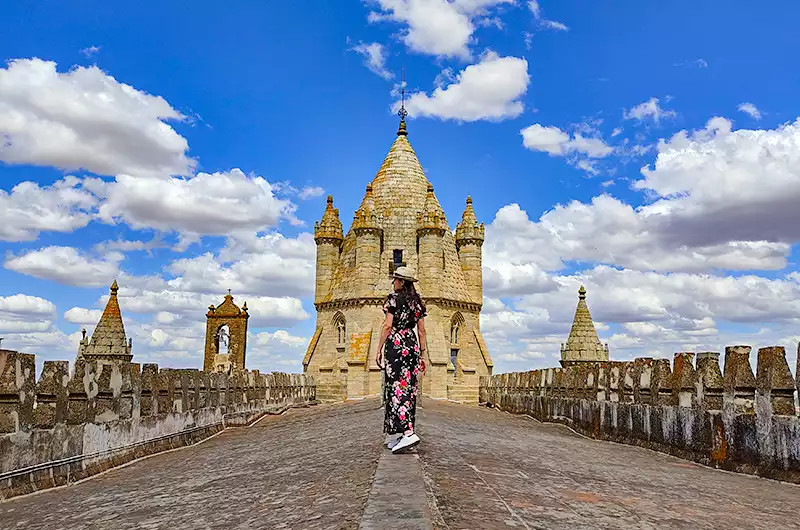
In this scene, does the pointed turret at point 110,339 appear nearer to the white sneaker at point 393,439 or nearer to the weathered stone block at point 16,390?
the weathered stone block at point 16,390

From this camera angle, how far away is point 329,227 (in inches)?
1550

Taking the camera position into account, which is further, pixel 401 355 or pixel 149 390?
pixel 149 390

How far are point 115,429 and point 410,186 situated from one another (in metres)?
30.1

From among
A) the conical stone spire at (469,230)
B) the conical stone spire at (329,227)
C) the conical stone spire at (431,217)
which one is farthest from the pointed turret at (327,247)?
the conical stone spire at (469,230)

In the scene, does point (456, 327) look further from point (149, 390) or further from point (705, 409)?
point (705, 409)

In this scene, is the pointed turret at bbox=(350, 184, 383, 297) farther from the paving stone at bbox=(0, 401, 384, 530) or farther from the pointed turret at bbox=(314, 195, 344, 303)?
the paving stone at bbox=(0, 401, 384, 530)

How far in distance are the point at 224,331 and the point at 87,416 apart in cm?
3654

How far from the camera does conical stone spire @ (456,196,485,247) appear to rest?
4084 centimetres

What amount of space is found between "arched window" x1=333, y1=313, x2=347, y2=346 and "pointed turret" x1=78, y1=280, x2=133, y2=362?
479 inches

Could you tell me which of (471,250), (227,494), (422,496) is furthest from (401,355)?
(471,250)

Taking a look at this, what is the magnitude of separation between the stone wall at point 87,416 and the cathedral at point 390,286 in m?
19.7

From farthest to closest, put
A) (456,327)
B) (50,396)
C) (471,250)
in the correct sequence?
(471,250) < (456,327) < (50,396)

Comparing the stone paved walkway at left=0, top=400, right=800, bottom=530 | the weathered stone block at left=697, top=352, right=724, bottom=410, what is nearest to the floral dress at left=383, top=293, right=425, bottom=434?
the stone paved walkway at left=0, top=400, right=800, bottom=530

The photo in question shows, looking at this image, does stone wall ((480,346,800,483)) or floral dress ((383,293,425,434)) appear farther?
stone wall ((480,346,800,483))
